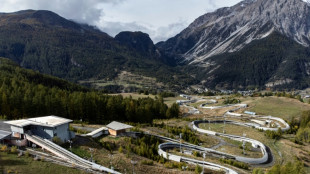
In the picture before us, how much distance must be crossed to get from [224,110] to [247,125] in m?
31.1

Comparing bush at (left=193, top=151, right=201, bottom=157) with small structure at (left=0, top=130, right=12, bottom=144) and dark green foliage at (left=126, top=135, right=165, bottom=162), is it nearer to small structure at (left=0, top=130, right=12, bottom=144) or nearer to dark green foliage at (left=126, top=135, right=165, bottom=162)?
dark green foliage at (left=126, top=135, right=165, bottom=162)

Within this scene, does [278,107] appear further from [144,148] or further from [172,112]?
[144,148]

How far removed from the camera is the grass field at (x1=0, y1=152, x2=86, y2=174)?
24.5 meters

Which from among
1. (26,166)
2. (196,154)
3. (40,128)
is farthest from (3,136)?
(196,154)

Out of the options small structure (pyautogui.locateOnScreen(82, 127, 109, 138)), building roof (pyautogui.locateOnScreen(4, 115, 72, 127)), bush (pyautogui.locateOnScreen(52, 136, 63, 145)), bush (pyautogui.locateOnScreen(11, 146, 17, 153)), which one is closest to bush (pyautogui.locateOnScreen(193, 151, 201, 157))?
small structure (pyautogui.locateOnScreen(82, 127, 109, 138))

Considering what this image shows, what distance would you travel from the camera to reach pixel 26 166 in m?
25.5

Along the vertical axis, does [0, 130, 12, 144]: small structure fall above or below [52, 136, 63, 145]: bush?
above

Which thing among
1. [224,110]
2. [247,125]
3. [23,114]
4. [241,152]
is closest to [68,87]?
[23,114]

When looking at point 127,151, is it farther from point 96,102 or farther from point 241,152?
point 96,102

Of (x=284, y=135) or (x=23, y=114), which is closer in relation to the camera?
(x=23, y=114)

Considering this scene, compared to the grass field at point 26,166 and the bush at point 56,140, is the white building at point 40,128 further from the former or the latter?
the grass field at point 26,166

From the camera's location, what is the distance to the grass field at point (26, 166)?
24.5 meters

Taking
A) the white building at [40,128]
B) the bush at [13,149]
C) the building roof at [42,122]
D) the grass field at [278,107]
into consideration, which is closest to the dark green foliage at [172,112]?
the grass field at [278,107]

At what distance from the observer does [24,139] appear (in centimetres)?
3172
